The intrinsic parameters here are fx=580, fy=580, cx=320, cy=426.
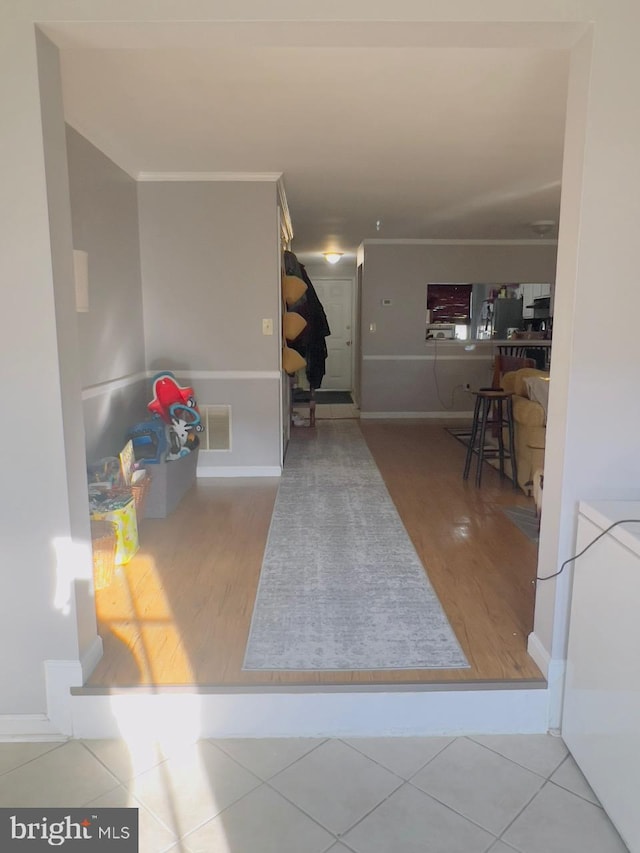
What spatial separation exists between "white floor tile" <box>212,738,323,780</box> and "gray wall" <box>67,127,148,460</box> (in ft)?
6.17

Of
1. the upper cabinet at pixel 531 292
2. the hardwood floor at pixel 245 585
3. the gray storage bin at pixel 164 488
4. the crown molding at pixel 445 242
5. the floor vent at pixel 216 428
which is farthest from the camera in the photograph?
the upper cabinet at pixel 531 292

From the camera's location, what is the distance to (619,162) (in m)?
1.66

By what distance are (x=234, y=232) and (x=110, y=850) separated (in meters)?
3.75

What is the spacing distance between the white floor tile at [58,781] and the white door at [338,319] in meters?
8.83

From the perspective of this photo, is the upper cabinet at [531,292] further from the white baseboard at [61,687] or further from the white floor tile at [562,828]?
the white baseboard at [61,687]

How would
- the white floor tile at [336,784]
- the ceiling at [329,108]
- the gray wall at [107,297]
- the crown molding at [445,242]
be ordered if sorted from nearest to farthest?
A: the white floor tile at [336,784], the ceiling at [329,108], the gray wall at [107,297], the crown molding at [445,242]

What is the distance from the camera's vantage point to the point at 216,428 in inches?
177

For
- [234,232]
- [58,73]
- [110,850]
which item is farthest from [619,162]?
[234,232]

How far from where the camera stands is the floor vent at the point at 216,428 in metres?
4.48

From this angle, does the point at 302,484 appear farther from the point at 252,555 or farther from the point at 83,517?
the point at 83,517

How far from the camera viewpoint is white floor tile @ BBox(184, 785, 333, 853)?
1.44m

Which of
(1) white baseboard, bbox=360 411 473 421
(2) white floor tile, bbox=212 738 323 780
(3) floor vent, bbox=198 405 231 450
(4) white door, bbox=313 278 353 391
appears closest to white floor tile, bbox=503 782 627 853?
(2) white floor tile, bbox=212 738 323 780

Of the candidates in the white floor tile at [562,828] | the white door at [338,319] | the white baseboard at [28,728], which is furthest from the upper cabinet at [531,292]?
the white baseboard at [28,728]

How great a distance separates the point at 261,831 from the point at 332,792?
0.22 metres
